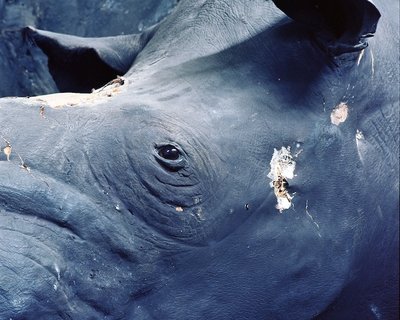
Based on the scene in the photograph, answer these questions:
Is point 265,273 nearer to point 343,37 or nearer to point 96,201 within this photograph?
point 96,201

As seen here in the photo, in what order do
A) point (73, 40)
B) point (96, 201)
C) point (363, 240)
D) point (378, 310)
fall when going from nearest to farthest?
point (96, 201)
point (363, 240)
point (378, 310)
point (73, 40)

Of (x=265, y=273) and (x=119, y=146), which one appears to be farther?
(x=265, y=273)

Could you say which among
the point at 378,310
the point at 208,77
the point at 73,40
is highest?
the point at 73,40

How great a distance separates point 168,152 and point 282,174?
0.25 m

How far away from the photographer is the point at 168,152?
149 centimetres

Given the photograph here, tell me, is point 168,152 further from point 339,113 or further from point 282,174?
point 339,113

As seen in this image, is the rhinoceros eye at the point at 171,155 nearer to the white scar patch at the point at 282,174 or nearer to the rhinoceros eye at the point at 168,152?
the rhinoceros eye at the point at 168,152

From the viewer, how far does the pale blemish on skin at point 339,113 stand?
1644 millimetres

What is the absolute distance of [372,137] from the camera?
1.72 m

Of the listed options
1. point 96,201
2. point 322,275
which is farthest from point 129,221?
point 322,275

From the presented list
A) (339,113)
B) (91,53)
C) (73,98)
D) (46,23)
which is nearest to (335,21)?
(339,113)

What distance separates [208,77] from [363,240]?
48 centimetres

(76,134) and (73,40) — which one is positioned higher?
(73,40)

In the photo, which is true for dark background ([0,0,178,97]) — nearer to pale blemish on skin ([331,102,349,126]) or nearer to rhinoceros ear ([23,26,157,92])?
rhinoceros ear ([23,26,157,92])
